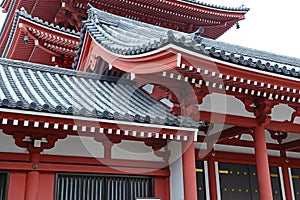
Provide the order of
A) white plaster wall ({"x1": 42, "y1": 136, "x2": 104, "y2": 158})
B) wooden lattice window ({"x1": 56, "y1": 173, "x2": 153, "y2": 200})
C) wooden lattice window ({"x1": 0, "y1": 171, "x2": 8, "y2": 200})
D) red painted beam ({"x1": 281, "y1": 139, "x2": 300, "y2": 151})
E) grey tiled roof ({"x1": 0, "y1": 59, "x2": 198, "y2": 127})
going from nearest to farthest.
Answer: grey tiled roof ({"x1": 0, "y1": 59, "x2": 198, "y2": 127}) < wooden lattice window ({"x1": 0, "y1": 171, "x2": 8, "y2": 200}) < wooden lattice window ({"x1": 56, "y1": 173, "x2": 153, "y2": 200}) < white plaster wall ({"x1": 42, "y1": 136, "x2": 104, "y2": 158}) < red painted beam ({"x1": 281, "y1": 139, "x2": 300, "y2": 151})

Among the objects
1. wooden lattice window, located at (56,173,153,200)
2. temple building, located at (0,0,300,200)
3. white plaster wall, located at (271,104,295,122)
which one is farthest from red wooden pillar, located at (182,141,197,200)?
white plaster wall, located at (271,104,295,122)

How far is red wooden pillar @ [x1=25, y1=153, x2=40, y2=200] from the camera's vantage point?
577 centimetres

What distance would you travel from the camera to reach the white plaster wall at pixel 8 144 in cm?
586

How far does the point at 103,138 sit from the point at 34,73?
2.39 metres

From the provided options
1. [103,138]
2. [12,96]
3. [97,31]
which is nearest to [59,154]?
[103,138]

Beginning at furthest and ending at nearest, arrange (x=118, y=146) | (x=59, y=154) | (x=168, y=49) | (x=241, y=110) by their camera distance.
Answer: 1. (x=241, y=110)
2. (x=118, y=146)
3. (x=59, y=154)
4. (x=168, y=49)

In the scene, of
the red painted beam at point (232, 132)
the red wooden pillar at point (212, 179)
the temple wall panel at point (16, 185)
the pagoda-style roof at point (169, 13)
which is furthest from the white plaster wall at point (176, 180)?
the pagoda-style roof at point (169, 13)

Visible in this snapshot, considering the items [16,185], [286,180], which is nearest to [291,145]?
[286,180]

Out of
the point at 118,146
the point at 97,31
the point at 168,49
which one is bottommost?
the point at 118,146

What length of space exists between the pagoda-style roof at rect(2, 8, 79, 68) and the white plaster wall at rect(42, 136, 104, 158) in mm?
5109

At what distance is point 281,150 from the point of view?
920cm

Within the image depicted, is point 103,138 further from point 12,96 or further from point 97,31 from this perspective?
point 97,31

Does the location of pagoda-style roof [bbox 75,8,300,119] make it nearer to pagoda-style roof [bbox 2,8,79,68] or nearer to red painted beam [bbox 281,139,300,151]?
red painted beam [bbox 281,139,300,151]

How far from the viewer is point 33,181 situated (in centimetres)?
583
